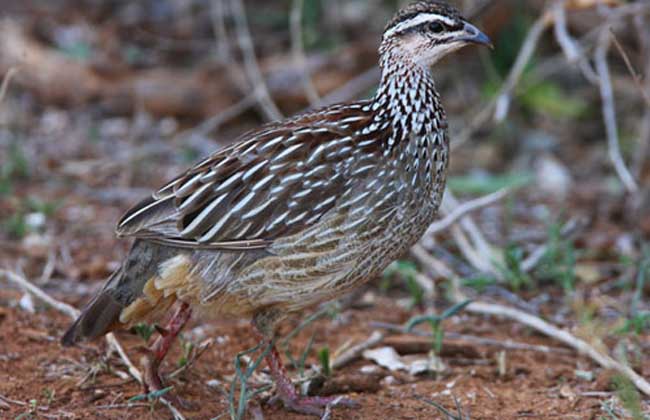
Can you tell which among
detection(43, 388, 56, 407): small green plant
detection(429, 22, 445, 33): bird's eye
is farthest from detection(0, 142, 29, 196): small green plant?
detection(429, 22, 445, 33): bird's eye

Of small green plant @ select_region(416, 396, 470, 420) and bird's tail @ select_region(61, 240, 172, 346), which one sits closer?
small green plant @ select_region(416, 396, 470, 420)

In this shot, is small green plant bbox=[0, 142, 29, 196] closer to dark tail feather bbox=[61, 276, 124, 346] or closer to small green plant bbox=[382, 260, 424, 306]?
small green plant bbox=[382, 260, 424, 306]

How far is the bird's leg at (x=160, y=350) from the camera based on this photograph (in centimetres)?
463

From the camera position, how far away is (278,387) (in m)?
4.66

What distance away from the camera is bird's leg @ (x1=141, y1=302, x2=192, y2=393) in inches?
182

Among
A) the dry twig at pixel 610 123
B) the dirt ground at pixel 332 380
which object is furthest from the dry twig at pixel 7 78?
the dry twig at pixel 610 123

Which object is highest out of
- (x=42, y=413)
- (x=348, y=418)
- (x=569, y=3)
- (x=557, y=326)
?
(x=569, y=3)

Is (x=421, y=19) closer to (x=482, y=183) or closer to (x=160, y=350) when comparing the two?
(x=160, y=350)

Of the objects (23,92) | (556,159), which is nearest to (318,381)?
(556,159)

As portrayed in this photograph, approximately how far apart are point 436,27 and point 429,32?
0.13ft

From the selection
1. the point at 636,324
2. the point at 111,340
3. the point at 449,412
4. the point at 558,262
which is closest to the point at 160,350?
the point at 111,340

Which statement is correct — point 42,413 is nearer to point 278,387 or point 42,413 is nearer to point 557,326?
point 278,387

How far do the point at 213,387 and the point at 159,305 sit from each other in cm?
52

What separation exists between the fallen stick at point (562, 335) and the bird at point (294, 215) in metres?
1.10
